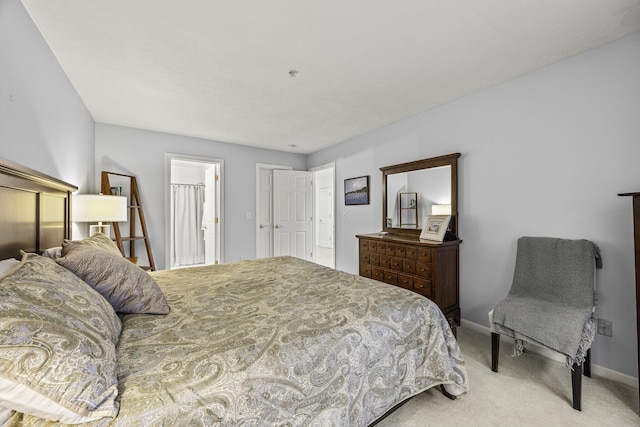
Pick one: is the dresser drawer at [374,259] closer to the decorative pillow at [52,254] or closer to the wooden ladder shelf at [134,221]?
the decorative pillow at [52,254]

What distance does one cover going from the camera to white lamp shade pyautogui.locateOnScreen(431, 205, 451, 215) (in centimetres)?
303

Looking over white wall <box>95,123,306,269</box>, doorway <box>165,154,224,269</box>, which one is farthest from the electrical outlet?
doorway <box>165,154,224,269</box>

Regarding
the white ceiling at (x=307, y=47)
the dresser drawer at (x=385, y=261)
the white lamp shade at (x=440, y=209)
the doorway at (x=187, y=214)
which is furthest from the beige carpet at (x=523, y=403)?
the doorway at (x=187, y=214)

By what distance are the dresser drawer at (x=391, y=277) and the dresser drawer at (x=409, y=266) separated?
0.16 meters

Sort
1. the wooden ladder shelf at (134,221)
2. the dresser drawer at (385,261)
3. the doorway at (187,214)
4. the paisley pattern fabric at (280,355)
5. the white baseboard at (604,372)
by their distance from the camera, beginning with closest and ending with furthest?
the paisley pattern fabric at (280,355) < the white baseboard at (604,372) < the dresser drawer at (385,261) < the wooden ladder shelf at (134,221) < the doorway at (187,214)

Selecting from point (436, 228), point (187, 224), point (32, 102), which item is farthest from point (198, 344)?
point (187, 224)

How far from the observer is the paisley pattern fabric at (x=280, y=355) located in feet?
2.87

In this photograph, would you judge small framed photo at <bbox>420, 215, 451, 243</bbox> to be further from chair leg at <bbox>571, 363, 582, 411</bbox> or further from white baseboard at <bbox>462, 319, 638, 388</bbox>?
chair leg at <bbox>571, 363, 582, 411</bbox>

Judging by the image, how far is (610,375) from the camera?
2.00 m

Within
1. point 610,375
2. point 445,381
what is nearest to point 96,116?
point 445,381

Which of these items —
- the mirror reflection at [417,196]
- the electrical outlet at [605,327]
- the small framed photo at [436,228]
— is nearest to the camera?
the electrical outlet at [605,327]

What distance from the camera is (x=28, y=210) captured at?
151 centimetres

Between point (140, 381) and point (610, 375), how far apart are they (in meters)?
3.04

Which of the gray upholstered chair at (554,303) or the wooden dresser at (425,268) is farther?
the wooden dresser at (425,268)
